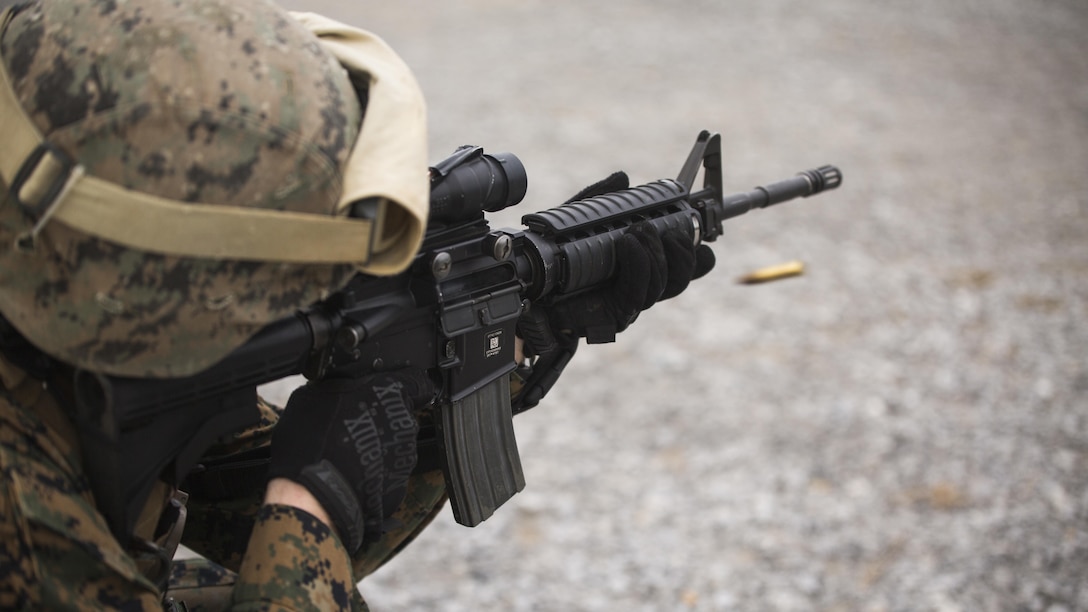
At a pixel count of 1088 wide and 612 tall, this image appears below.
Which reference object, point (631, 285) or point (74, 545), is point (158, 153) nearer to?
point (74, 545)

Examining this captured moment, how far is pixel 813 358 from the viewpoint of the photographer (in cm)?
572

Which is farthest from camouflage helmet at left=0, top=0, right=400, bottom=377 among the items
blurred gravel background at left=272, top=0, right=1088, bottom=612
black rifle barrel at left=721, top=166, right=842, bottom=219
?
blurred gravel background at left=272, top=0, right=1088, bottom=612

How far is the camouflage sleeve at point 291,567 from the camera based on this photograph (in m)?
1.65

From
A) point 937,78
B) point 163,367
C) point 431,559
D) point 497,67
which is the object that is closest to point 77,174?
point 163,367

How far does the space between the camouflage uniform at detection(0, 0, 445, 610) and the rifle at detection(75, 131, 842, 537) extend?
9 centimetres

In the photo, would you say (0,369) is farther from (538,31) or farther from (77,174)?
(538,31)

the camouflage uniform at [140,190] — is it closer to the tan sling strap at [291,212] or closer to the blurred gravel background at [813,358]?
the tan sling strap at [291,212]

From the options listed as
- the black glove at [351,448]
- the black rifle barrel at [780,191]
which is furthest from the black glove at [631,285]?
the black glove at [351,448]

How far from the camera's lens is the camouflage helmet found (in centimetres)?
143

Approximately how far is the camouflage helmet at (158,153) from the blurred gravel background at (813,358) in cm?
276

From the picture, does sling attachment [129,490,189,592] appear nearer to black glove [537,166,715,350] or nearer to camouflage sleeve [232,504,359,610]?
camouflage sleeve [232,504,359,610]

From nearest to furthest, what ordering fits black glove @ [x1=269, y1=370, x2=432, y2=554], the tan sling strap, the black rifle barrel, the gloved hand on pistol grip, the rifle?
1. the tan sling strap
2. the rifle
3. black glove @ [x1=269, y1=370, x2=432, y2=554]
4. the gloved hand on pistol grip
5. the black rifle barrel

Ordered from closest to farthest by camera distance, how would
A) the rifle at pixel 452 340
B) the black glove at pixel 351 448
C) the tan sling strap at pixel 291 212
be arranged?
the tan sling strap at pixel 291 212
the rifle at pixel 452 340
the black glove at pixel 351 448

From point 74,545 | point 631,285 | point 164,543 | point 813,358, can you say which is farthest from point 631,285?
point 813,358
